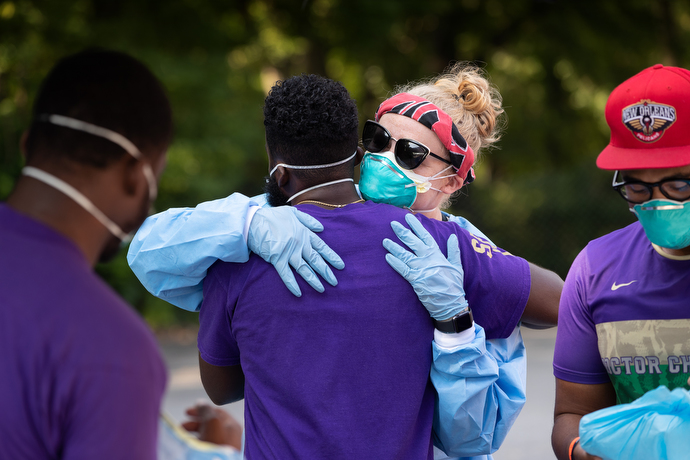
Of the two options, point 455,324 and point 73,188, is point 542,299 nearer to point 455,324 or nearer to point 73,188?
point 455,324

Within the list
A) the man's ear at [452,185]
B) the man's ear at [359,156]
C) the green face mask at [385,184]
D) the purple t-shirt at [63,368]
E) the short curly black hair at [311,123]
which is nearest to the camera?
the purple t-shirt at [63,368]

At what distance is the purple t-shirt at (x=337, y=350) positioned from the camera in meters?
2.00

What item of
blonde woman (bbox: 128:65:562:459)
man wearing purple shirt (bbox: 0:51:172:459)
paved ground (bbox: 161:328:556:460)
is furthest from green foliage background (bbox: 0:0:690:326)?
man wearing purple shirt (bbox: 0:51:172:459)

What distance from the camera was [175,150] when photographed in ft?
32.3

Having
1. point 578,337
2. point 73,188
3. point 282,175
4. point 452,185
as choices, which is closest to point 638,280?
point 578,337

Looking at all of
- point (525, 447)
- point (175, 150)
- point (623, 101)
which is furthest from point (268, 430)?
point (175, 150)

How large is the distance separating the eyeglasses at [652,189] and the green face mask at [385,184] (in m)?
0.73

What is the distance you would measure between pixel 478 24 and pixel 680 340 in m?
13.1

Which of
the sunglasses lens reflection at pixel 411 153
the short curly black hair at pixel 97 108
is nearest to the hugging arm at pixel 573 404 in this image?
the sunglasses lens reflection at pixel 411 153

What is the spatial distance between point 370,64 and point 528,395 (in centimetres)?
884

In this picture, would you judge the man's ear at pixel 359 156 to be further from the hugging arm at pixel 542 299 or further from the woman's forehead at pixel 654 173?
the woman's forehead at pixel 654 173

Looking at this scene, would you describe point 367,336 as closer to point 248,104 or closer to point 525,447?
point 525,447

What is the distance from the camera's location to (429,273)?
203cm

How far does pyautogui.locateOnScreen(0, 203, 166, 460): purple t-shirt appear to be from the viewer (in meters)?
1.23
